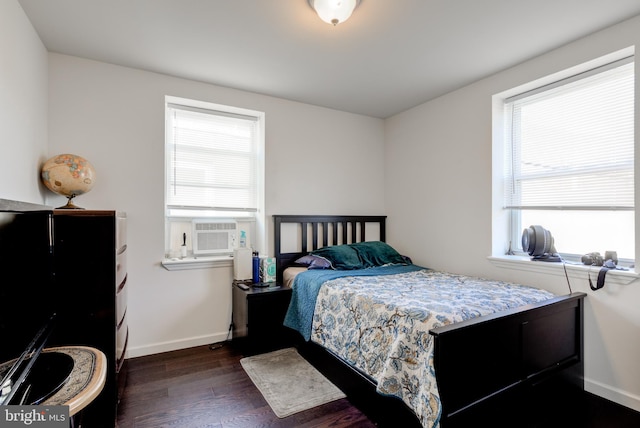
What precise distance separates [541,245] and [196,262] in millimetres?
2895

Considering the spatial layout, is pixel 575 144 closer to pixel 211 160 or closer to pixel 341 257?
pixel 341 257

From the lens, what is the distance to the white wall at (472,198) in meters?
2.09

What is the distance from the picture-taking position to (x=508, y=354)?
1.75 metres

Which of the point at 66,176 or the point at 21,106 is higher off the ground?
the point at 21,106

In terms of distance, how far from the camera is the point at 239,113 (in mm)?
3350

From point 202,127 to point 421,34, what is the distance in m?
2.14

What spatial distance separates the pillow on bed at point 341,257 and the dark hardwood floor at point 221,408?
1256 millimetres

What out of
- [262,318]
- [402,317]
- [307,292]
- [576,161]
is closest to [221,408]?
[262,318]

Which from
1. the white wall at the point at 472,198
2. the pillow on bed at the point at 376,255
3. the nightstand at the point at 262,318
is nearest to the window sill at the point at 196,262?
the nightstand at the point at 262,318

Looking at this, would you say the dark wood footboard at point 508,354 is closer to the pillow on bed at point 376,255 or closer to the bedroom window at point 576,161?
the bedroom window at point 576,161

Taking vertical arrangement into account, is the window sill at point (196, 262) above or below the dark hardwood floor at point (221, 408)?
above

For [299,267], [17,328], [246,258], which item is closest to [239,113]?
[246,258]

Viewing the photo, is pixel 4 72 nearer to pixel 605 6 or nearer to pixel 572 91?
pixel 605 6

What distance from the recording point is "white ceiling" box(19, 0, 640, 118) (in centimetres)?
195
